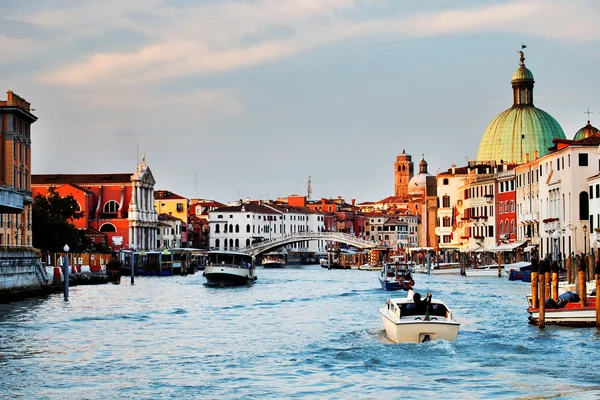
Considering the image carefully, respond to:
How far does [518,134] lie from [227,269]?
3504 centimetres

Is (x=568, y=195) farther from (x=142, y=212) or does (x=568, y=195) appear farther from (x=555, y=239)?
(x=142, y=212)

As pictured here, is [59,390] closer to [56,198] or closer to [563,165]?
[563,165]

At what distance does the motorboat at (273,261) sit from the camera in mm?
96719

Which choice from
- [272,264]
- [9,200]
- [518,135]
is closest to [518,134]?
[518,135]

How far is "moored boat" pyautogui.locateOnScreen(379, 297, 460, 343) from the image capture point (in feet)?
61.8

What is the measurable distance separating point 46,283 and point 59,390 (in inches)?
887

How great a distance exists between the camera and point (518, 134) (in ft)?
249

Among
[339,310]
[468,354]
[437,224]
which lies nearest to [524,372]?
[468,354]

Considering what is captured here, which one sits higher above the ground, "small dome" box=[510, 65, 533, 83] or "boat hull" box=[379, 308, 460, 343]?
"small dome" box=[510, 65, 533, 83]

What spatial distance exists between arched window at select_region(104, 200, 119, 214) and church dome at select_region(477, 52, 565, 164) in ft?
80.3

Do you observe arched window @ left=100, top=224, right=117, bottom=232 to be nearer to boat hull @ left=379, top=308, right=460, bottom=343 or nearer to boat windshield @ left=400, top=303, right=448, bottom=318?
boat windshield @ left=400, top=303, right=448, bottom=318

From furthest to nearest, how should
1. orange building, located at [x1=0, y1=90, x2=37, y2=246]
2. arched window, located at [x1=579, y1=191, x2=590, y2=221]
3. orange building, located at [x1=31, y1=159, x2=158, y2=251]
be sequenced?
orange building, located at [x1=31, y1=159, x2=158, y2=251]
arched window, located at [x1=579, y1=191, x2=590, y2=221]
orange building, located at [x1=0, y1=90, x2=37, y2=246]

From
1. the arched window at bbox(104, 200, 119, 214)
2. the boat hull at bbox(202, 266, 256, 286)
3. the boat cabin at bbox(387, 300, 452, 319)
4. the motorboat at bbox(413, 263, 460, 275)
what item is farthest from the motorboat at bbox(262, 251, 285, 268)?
the boat cabin at bbox(387, 300, 452, 319)

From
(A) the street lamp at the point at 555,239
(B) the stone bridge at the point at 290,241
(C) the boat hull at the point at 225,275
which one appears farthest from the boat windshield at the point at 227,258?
(B) the stone bridge at the point at 290,241
